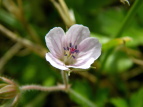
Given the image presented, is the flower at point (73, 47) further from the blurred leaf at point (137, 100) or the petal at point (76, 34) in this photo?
the blurred leaf at point (137, 100)

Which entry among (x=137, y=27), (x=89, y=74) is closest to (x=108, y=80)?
(x=89, y=74)

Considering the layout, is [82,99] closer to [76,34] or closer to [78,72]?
[78,72]

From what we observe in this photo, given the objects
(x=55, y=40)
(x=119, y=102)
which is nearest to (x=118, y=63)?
(x=119, y=102)

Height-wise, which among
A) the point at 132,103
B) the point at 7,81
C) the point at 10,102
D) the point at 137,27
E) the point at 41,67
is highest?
the point at 137,27

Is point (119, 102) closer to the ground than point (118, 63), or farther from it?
closer to the ground

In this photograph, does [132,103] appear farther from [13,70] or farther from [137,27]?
[13,70]

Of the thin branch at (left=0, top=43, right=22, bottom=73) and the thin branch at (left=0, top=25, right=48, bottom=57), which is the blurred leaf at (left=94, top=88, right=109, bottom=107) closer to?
the thin branch at (left=0, top=25, right=48, bottom=57)
